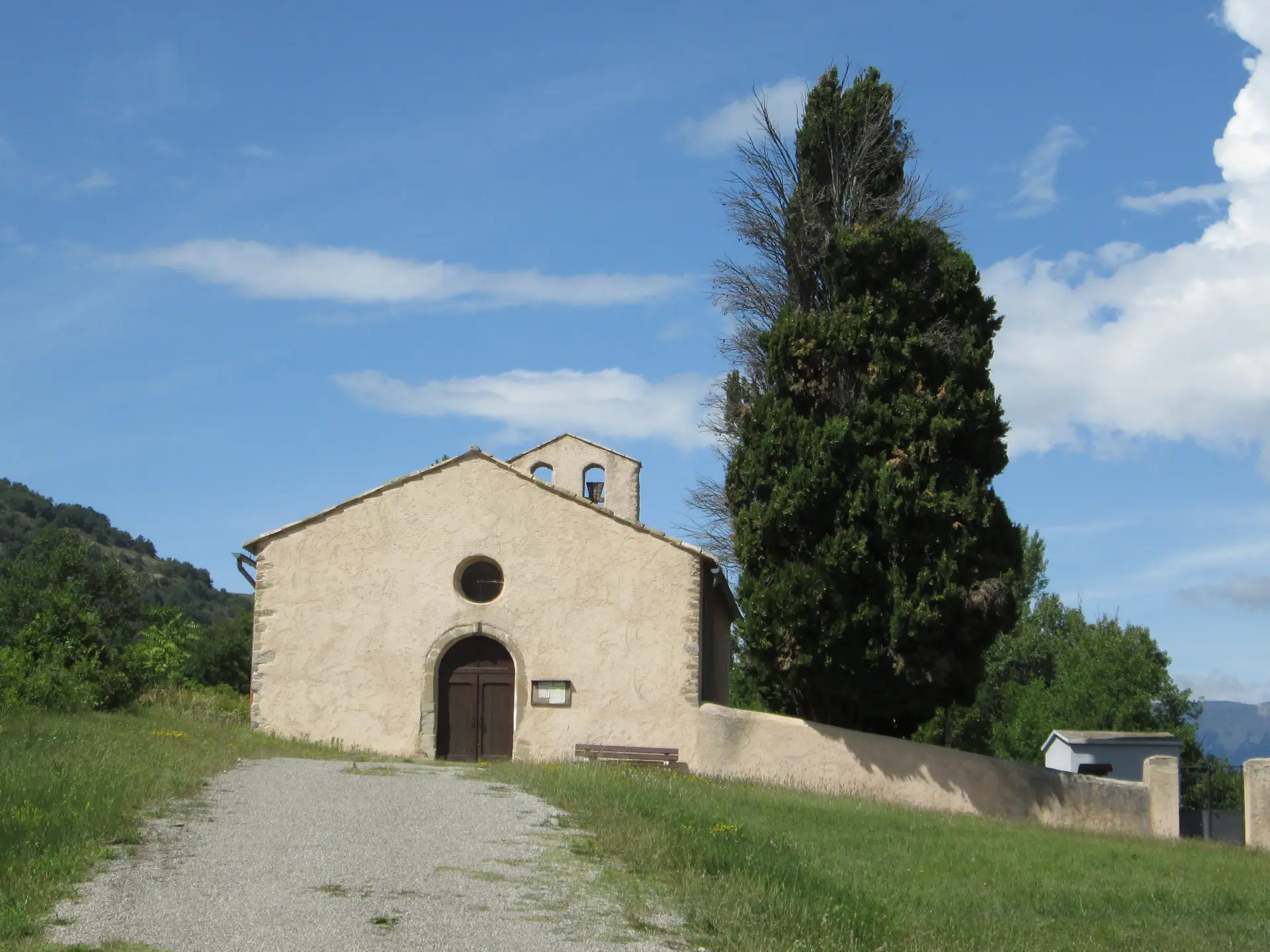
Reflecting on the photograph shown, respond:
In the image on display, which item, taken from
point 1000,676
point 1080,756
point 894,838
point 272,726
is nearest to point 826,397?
point 894,838

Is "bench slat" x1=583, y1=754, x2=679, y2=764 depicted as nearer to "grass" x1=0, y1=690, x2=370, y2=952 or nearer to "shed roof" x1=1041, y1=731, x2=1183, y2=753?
"grass" x1=0, y1=690, x2=370, y2=952

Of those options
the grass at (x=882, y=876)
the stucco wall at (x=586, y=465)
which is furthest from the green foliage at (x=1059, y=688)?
the grass at (x=882, y=876)

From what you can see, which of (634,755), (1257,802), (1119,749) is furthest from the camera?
(1119,749)

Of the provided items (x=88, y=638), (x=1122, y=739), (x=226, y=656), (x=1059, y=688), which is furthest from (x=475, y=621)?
(x=226, y=656)

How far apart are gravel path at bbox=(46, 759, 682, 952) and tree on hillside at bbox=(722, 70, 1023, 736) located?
859 cm

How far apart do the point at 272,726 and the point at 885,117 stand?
15.6 metres

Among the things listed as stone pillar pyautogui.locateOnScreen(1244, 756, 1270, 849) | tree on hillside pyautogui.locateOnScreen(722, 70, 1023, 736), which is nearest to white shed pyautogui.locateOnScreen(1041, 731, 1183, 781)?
tree on hillside pyautogui.locateOnScreen(722, 70, 1023, 736)

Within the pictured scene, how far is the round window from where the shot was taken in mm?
21656

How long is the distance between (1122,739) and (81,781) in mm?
28276

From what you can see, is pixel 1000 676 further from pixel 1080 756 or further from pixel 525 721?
pixel 525 721

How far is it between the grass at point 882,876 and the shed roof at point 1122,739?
1624cm

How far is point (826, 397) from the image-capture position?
811 inches

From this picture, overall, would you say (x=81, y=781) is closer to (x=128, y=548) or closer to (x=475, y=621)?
(x=475, y=621)

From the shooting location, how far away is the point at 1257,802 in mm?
17656
